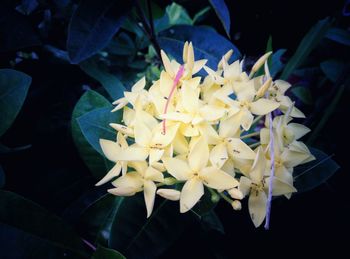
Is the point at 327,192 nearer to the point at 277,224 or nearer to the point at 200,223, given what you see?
the point at 277,224

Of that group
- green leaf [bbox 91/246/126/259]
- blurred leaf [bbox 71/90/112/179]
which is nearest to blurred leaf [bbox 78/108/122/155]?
blurred leaf [bbox 71/90/112/179]

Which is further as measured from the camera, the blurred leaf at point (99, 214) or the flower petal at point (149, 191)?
the blurred leaf at point (99, 214)

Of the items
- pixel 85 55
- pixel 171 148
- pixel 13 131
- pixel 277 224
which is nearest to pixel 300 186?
pixel 277 224

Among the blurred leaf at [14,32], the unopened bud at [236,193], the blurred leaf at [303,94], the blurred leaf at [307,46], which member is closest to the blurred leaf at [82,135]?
the blurred leaf at [14,32]

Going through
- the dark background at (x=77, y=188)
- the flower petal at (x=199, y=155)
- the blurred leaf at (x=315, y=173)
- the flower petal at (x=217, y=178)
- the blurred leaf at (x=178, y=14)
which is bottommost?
the dark background at (x=77, y=188)

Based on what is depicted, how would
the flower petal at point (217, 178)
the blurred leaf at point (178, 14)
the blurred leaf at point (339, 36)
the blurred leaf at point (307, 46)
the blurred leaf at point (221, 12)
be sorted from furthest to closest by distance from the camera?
the blurred leaf at point (178, 14) → the blurred leaf at point (339, 36) → the blurred leaf at point (307, 46) → the blurred leaf at point (221, 12) → the flower petal at point (217, 178)

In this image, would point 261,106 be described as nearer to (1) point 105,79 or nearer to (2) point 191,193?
(2) point 191,193

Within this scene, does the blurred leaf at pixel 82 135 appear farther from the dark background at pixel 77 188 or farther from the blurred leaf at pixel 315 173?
the blurred leaf at pixel 315 173
